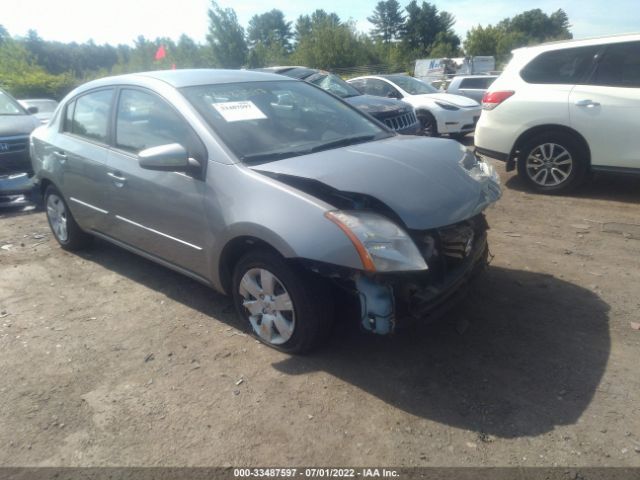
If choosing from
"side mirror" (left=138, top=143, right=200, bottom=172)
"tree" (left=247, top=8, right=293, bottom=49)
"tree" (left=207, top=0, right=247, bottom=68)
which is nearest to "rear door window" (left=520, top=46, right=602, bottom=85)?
"side mirror" (left=138, top=143, right=200, bottom=172)

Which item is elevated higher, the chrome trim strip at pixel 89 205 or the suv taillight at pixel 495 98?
the suv taillight at pixel 495 98

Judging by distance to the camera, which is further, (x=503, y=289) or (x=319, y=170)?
(x=503, y=289)

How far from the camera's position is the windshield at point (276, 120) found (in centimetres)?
332

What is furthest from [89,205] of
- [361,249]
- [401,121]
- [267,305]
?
[401,121]

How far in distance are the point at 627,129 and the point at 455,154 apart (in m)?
3.32

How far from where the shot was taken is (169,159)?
3166 millimetres

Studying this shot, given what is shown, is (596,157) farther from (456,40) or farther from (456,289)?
(456,40)

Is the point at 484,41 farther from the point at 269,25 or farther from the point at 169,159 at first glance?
the point at 169,159

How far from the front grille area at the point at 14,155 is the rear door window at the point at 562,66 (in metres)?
7.16

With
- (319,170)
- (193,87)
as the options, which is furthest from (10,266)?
(319,170)

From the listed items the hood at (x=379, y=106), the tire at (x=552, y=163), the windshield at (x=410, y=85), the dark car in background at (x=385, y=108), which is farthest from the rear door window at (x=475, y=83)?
the tire at (x=552, y=163)

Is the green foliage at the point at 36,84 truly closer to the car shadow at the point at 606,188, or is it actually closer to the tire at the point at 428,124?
the tire at the point at 428,124

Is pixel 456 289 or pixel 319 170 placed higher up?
pixel 319 170

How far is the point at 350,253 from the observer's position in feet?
8.54
